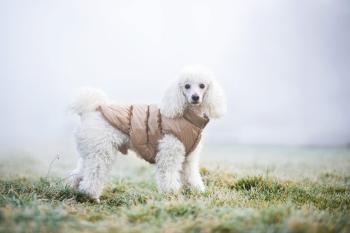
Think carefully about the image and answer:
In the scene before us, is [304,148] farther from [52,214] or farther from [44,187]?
[52,214]

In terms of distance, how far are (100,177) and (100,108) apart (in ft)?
3.73

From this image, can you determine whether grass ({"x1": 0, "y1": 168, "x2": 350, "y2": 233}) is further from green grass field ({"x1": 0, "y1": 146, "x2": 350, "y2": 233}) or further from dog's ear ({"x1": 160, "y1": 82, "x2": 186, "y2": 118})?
dog's ear ({"x1": 160, "y1": 82, "x2": 186, "y2": 118})

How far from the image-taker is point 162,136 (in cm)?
683

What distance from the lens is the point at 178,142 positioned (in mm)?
6750

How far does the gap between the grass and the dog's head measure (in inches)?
52.6

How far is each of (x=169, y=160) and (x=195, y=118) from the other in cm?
79

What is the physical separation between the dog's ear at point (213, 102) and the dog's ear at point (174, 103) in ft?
1.41

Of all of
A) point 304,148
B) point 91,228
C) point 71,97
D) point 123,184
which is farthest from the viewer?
point 304,148

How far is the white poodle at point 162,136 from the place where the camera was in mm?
6762

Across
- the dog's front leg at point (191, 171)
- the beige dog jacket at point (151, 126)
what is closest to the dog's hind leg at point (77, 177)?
the beige dog jacket at point (151, 126)

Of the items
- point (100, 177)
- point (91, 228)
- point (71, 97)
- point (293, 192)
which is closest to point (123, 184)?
point (100, 177)

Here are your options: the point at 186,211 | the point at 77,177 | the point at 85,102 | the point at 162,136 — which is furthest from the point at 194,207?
the point at 85,102

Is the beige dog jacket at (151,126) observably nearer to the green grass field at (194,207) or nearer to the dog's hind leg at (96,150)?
the dog's hind leg at (96,150)

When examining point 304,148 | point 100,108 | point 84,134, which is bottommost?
point 304,148
